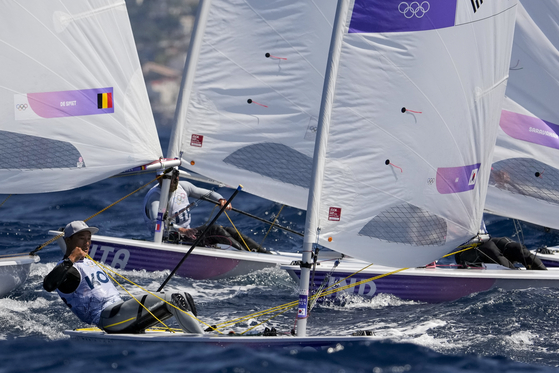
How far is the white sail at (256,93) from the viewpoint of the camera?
8.27 metres

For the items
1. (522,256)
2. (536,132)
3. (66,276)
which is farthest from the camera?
(536,132)

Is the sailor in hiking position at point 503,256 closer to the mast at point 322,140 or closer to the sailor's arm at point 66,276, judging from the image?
the mast at point 322,140

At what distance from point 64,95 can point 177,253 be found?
2174 mm

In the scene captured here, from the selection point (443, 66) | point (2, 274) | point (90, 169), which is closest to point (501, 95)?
point (443, 66)

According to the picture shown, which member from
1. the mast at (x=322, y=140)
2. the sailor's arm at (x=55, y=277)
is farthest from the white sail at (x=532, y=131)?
the sailor's arm at (x=55, y=277)

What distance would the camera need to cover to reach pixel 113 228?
1176cm

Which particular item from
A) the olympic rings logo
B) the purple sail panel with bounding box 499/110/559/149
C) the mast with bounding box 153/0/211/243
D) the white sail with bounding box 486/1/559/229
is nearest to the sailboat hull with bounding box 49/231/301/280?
the mast with bounding box 153/0/211/243

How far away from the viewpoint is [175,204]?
8820 mm

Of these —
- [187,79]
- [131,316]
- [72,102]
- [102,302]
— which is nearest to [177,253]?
[187,79]

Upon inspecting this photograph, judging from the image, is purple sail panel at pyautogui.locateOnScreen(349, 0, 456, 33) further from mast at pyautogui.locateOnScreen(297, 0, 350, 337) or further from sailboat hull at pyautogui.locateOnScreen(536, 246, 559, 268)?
sailboat hull at pyautogui.locateOnScreen(536, 246, 559, 268)

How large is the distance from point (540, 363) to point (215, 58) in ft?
15.4

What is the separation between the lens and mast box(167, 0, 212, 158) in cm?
827

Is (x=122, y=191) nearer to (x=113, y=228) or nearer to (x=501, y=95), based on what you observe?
(x=113, y=228)

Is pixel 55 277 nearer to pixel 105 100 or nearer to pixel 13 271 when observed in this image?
pixel 13 271
